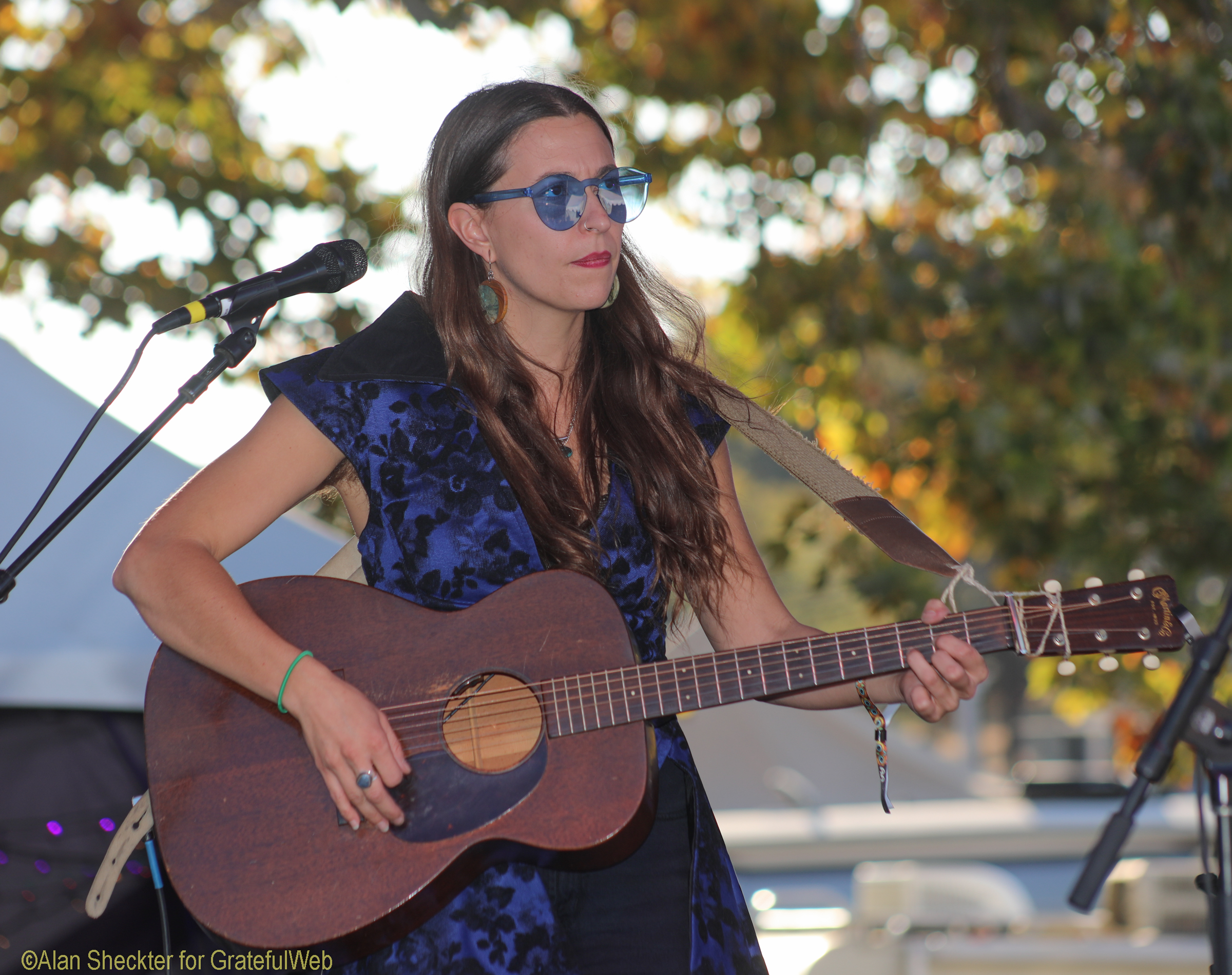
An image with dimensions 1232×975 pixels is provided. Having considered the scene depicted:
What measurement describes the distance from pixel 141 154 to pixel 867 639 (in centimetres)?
485

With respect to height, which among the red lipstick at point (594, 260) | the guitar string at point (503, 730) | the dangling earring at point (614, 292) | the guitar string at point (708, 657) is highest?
the dangling earring at point (614, 292)

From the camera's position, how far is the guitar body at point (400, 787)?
6.12 feet

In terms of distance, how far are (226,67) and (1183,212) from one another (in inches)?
177

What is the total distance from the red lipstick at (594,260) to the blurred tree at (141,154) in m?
3.51

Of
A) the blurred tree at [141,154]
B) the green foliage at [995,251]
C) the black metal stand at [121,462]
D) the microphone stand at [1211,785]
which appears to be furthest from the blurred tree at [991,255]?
the microphone stand at [1211,785]

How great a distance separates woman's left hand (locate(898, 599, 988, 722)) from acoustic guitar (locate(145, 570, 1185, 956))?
2 centimetres

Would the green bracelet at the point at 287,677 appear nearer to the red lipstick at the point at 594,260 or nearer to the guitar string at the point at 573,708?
the guitar string at the point at 573,708

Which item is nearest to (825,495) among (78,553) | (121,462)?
Answer: (121,462)

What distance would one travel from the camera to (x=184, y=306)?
6.94 feet

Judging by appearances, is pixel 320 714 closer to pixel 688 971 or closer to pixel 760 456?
pixel 688 971

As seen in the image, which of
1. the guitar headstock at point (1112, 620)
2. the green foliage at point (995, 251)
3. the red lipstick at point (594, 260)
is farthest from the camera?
the green foliage at point (995, 251)

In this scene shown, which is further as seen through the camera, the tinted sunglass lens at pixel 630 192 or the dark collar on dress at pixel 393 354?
the tinted sunglass lens at pixel 630 192

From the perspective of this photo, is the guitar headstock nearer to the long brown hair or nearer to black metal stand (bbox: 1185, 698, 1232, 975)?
black metal stand (bbox: 1185, 698, 1232, 975)

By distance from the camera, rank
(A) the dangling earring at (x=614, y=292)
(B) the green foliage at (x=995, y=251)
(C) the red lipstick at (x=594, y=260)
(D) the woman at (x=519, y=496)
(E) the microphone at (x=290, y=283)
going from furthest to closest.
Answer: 1. (B) the green foliage at (x=995, y=251)
2. (A) the dangling earring at (x=614, y=292)
3. (C) the red lipstick at (x=594, y=260)
4. (E) the microphone at (x=290, y=283)
5. (D) the woman at (x=519, y=496)
